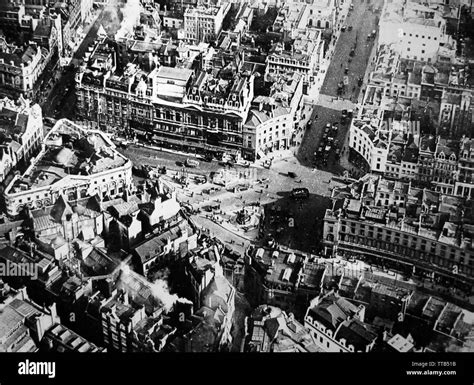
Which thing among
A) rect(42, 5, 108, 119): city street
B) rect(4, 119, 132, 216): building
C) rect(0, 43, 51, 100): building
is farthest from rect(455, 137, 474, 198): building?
rect(0, 43, 51, 100): building

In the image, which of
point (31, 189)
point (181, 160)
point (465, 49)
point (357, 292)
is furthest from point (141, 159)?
point (465, 49)

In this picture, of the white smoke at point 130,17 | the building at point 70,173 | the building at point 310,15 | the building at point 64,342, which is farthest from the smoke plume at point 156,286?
the building at point 310,15

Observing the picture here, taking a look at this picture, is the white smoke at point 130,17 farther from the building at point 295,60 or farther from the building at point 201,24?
the building at point 295,60

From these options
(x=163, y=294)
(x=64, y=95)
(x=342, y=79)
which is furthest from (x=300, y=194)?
(x=64, y=95)

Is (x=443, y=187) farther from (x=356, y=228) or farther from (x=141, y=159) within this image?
(x=141, y=159)

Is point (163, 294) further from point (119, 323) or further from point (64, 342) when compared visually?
point (64, 342)

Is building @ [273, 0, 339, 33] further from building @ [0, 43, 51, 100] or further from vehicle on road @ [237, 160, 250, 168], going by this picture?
building @ [0, 43, 51, 100]
